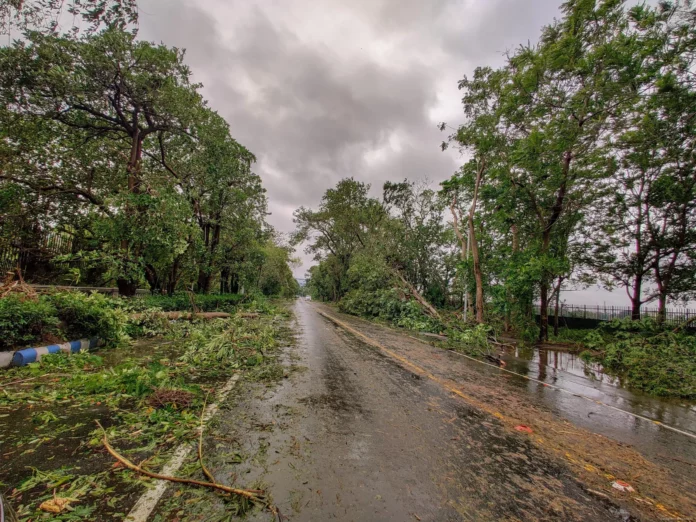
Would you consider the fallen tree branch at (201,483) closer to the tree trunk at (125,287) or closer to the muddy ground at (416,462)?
the muddy ground at (416,462)

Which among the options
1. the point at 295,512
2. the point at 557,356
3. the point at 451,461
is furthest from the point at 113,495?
the point at 557,356

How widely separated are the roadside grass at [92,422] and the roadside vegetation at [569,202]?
9565 millimetres

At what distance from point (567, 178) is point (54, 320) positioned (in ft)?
60.2

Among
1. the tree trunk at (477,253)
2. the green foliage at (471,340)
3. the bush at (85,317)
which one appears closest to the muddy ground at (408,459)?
the bush at (85,317)

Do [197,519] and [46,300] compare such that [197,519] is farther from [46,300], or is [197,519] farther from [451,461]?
[46,300]

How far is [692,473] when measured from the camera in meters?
3.35

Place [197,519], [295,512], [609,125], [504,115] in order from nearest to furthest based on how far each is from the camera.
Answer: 1. [197,519]
2. [295,512]
3. [609,125]
4. [504,115]

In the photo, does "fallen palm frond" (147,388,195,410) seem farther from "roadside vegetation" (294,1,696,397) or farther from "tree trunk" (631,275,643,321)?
"tree trunk" (631,275,643,321)

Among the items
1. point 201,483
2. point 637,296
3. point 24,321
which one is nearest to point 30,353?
point 24,321

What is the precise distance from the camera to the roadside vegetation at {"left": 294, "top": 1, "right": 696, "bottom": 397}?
9805 millimetres

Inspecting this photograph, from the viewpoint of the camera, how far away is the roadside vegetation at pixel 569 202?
980cm

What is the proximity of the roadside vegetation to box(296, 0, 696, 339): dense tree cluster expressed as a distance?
0.07 meters

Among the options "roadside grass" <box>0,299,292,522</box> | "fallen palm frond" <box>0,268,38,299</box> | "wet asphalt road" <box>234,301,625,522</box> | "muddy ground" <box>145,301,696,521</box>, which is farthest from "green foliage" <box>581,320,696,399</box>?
"fallen palm frond" <box>0,268,38,299</box>

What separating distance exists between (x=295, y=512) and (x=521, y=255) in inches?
625
